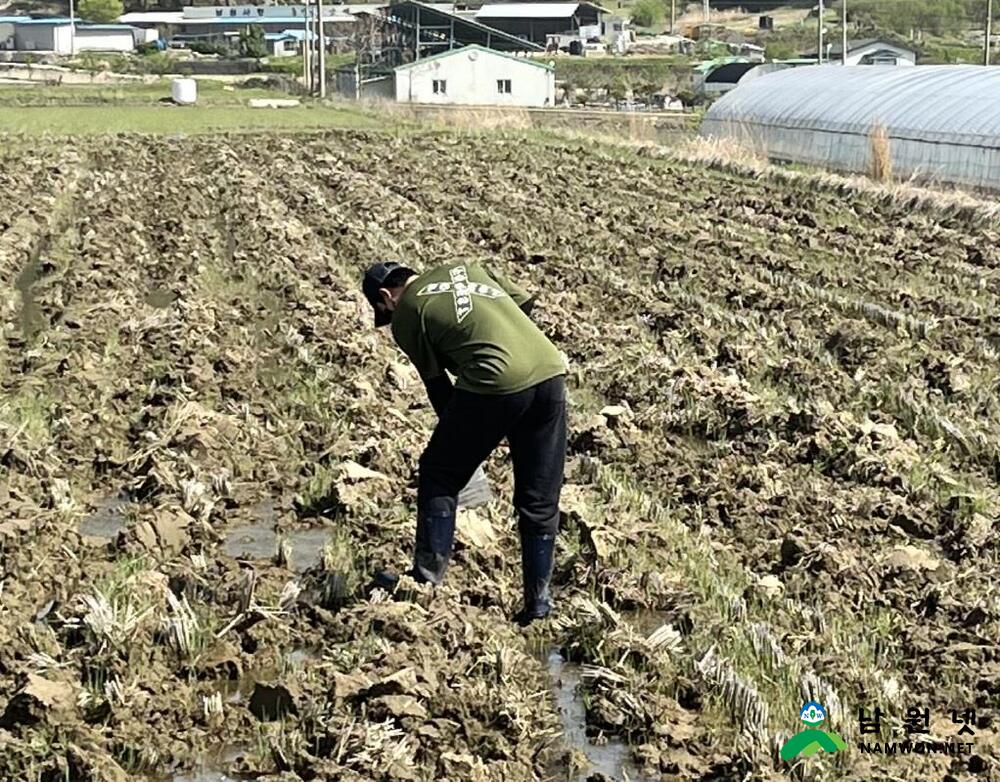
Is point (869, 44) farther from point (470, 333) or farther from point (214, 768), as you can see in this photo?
point (214, 768)

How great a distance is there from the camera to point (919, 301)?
1219 centimetres

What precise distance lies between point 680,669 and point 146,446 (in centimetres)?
384

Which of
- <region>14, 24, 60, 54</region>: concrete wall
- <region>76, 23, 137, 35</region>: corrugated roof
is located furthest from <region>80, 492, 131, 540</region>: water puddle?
<region>76, 23, 137, 35</region>: corrugated roof

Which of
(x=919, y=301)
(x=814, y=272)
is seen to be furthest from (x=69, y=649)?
(x=814, y=272)

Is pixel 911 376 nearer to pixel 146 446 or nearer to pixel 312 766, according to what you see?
pixel 146 446

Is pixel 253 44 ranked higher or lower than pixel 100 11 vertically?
lower

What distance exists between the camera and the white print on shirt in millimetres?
5496

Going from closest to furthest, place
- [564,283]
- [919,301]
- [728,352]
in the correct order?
1. [728,352]
2. [919,301]
3. [564,283]

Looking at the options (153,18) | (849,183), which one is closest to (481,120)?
(849,183)

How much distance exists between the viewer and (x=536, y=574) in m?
5.80

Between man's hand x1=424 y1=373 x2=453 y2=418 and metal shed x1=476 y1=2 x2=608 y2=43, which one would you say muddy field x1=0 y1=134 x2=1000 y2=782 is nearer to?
man's hand x1=424 y1=373 x2=453 y2=418

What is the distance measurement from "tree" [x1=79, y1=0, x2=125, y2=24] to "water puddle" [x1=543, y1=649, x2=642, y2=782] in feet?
359

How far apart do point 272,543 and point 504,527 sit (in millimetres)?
1062

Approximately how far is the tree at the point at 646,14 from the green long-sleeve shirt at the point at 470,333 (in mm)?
114983
